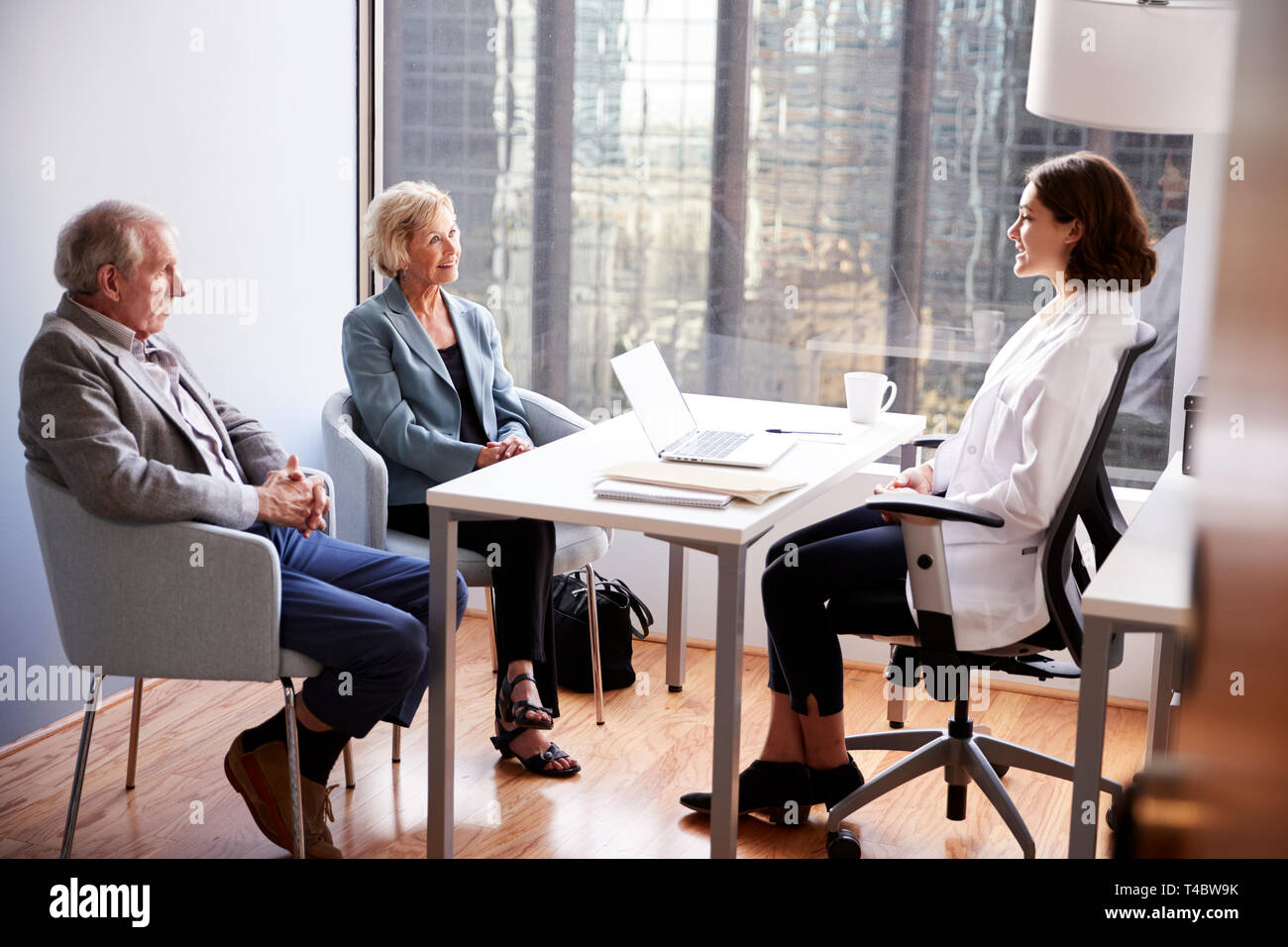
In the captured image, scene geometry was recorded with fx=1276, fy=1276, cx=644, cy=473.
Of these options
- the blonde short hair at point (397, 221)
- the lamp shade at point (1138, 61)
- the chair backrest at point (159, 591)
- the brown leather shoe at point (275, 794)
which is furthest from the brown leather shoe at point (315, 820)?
the lamp shade at point (1138, 61)

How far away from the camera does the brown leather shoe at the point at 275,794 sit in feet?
7.68

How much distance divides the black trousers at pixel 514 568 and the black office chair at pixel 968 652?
2.21 feet

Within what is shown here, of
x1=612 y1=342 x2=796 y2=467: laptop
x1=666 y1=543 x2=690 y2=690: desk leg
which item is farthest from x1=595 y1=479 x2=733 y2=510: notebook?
x1=666 y1=543 x2=690 y2=690: desk leg

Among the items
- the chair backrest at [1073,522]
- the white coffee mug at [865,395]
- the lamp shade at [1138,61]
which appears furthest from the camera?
the white coffee mug at [865,395]

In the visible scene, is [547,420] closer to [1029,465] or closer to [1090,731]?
[1029,465]

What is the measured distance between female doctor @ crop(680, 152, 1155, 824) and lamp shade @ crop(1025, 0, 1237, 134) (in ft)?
0.68

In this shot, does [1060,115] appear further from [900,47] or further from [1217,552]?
[1217,552]

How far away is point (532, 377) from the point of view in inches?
152

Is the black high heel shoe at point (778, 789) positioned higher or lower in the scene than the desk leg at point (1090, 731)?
lower

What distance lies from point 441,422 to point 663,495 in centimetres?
88

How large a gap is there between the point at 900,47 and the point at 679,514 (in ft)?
5.97

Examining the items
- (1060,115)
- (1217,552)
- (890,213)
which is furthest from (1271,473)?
(890,213)

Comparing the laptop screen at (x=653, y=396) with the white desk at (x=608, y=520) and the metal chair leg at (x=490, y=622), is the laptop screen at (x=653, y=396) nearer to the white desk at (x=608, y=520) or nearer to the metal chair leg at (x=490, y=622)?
the white desk at (x=608, y=520)

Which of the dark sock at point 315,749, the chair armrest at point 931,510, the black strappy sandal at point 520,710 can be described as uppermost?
the chair armrest at point 931,510
